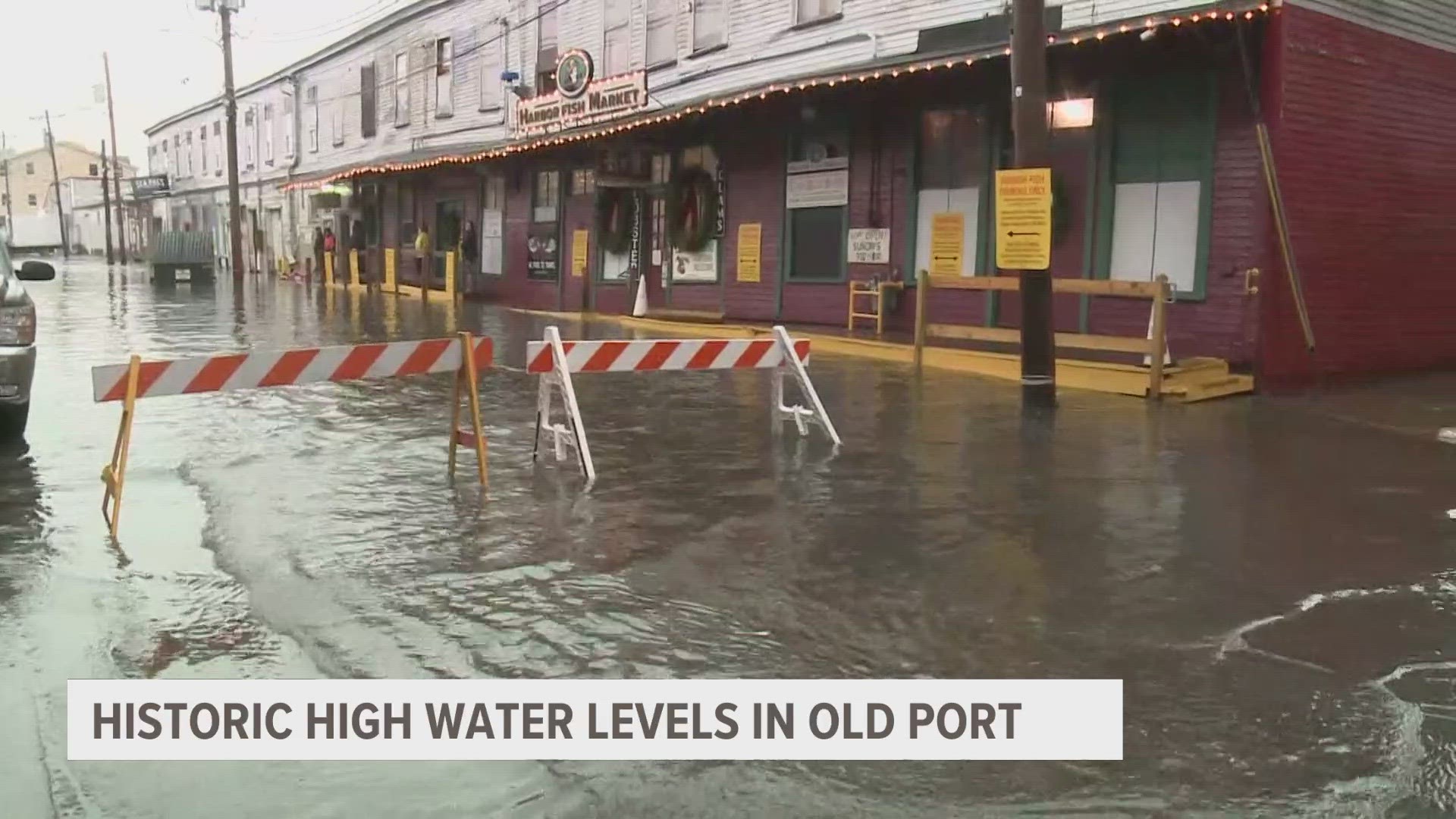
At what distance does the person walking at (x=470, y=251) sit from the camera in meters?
29.6

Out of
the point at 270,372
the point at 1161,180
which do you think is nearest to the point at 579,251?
the point at 1161,180

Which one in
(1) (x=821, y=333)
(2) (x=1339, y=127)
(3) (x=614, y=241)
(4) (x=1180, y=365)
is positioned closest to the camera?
(4) (x=1180, y=365)

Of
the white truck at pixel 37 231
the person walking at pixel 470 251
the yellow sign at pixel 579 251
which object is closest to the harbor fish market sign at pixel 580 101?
the yellow sign at pixel 579 251

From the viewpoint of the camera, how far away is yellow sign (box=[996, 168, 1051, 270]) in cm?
1047

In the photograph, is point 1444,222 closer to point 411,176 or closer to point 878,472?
point 878,472

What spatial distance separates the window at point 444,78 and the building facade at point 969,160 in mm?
2182

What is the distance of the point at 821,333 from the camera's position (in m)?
16.6

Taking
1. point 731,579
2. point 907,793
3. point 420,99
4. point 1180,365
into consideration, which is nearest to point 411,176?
point 420,99

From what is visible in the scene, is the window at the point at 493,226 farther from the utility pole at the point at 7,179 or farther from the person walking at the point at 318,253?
the utility pole at the point at 7,179

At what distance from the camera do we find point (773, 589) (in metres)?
5.45

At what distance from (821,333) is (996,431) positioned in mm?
7098

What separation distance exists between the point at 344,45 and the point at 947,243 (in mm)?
26920

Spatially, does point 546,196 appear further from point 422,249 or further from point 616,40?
point 422,249

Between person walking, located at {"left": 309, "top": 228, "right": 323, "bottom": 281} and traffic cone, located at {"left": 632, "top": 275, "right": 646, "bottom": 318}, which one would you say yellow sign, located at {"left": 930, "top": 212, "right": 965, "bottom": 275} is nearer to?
traffic cone, located at {"left": 632, "top": 275, "right": 646, "bottom": 318}
